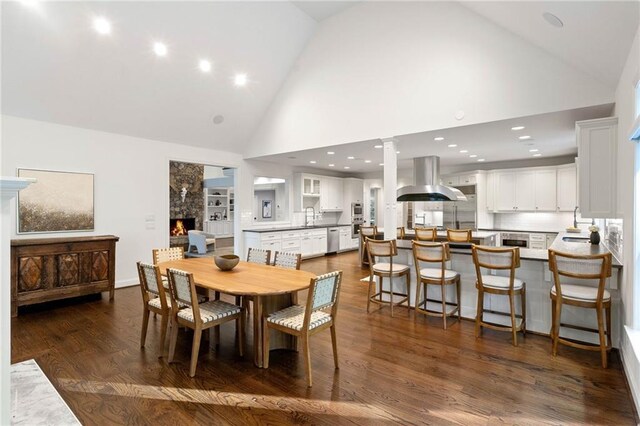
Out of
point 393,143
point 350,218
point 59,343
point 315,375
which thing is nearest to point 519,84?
point 393,143

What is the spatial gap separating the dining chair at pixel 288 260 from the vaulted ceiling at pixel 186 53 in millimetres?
2608

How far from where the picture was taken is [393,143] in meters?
5.10

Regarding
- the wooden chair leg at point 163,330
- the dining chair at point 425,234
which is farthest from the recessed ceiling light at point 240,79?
the wooden chair leg at point 163,330

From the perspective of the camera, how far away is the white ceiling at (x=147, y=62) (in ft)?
13.0

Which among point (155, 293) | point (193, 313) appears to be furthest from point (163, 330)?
point (193, 313)

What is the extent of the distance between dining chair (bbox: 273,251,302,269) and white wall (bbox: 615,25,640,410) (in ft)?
9.16

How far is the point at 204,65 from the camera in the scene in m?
5.21

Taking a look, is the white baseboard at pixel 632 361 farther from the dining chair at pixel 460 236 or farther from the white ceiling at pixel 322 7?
the white ceiling at pixel 322 7

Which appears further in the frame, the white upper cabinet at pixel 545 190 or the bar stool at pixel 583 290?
the white upper cabinet at pixel 545 190

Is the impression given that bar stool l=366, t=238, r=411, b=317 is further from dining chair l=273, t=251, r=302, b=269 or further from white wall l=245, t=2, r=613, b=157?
white wall l=245, t=2, r=613, b=157

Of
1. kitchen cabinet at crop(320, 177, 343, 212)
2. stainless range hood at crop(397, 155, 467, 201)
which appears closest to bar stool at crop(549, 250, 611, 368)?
stainless range hood at crop(397, 155, 467, 201)

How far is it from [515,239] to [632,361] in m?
5.46

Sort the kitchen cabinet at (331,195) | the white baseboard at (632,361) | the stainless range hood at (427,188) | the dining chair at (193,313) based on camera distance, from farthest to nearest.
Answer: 1. the kitchen cabinet at (331,195)
2. the stainless range hood at (427,188)
3. the dining chair at (193,313)
4. the white baseboard at (632,361)

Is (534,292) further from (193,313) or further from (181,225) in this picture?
(181,225)
